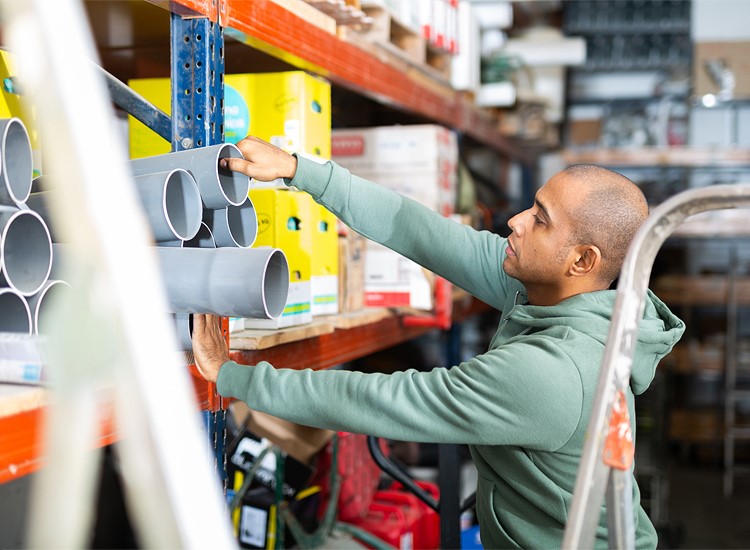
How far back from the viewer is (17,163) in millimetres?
1564

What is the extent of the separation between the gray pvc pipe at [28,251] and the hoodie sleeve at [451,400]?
47 cm

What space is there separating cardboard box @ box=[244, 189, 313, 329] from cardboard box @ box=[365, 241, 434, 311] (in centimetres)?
64

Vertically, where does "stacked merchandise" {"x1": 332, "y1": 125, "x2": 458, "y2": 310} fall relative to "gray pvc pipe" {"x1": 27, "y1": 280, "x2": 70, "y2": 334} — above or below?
above

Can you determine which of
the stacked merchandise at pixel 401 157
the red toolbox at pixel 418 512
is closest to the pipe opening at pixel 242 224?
the stacked merchandise at pixel 401 157

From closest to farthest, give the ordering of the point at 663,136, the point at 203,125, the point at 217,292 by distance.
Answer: the point at 217,292, the point at 203,125, the point at 663,136

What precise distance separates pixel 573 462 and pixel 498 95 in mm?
Result: 3545

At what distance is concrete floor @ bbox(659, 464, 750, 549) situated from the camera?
621 centimetres

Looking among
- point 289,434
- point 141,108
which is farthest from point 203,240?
point 289,434

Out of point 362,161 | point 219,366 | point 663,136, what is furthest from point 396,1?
point 663,136

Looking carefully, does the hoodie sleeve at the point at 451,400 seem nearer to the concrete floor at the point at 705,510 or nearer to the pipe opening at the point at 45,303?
the pipe opening at the point at 45,303

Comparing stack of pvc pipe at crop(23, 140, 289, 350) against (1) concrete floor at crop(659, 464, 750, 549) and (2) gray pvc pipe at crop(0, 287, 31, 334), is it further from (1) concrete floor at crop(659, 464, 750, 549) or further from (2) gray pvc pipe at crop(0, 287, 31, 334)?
(1) concrete floor at crop(659, 464, 750, 549)

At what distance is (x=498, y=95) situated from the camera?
513cm

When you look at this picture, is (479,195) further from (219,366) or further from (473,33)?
(219,366)

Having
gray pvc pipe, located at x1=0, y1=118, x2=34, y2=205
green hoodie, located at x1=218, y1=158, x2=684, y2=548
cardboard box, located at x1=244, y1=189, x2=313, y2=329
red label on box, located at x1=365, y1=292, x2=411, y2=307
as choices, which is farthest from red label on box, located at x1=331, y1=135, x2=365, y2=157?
gray pvc pipe, located at x1=0, y1=118, x2=34, y2=205
